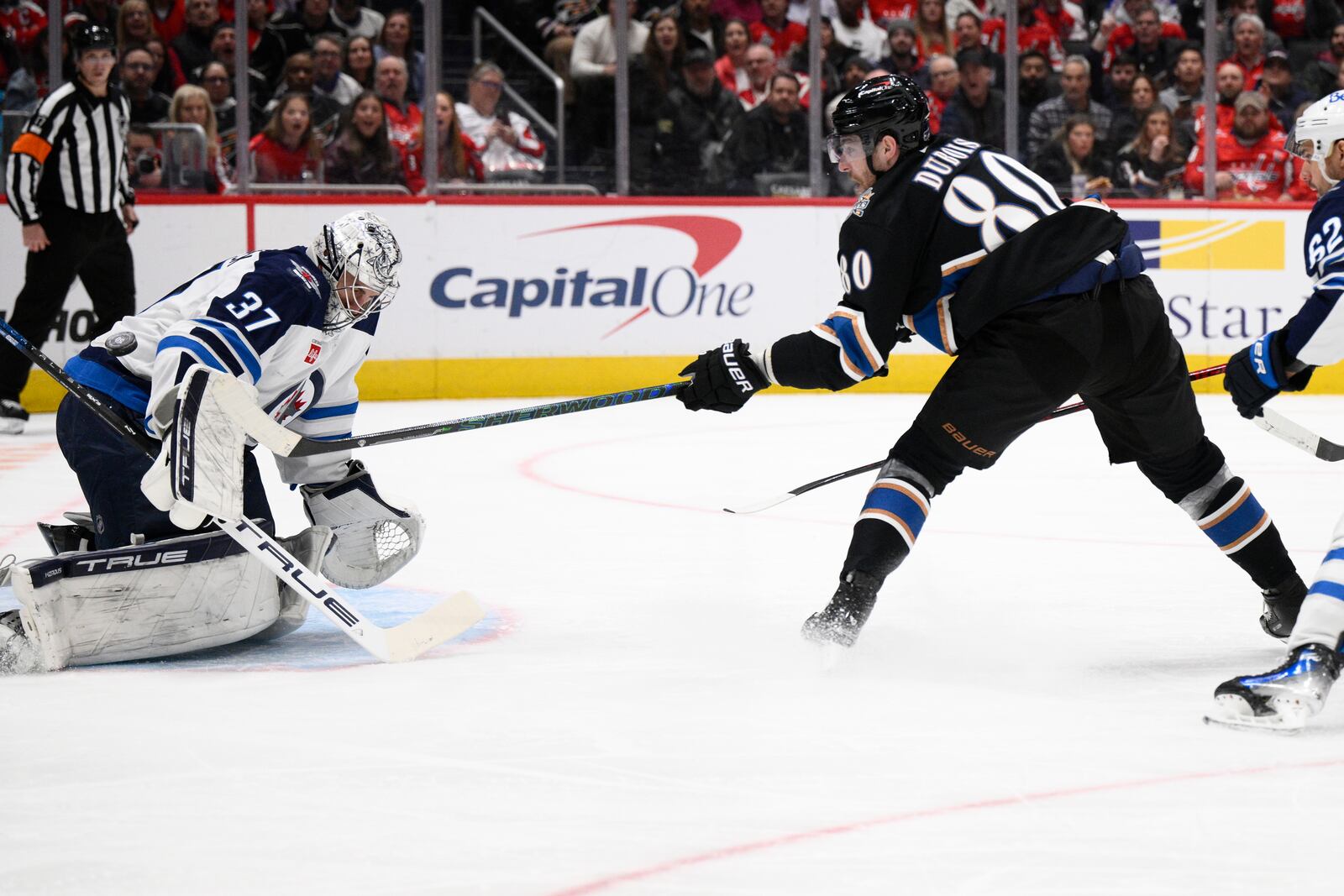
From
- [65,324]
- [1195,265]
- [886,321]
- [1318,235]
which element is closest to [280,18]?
[65,324]

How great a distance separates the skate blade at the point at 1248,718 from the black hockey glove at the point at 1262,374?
0.46 meters

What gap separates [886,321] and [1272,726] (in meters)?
0.86

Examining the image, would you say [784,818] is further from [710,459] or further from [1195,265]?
[1195,265]

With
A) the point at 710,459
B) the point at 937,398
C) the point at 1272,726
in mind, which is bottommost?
the point at 710,459

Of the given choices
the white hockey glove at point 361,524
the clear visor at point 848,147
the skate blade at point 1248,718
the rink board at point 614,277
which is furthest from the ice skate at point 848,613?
the rink board at point 614,277

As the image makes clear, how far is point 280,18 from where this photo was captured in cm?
729

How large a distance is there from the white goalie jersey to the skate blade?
159 cm

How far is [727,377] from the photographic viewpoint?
2.76 meters

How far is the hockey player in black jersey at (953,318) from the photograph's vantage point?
8.76 feet

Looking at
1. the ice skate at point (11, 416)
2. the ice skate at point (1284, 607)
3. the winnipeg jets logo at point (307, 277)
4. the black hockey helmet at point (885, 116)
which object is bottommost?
the ice skate at point (11, 416)

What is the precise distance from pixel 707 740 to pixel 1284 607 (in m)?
1.19

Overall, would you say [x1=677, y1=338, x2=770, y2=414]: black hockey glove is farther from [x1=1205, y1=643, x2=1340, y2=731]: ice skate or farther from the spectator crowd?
the spectator crowd

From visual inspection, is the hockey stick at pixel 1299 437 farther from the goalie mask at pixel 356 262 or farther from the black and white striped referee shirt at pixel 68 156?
the black and white striped referee shirt at pixel 68 156

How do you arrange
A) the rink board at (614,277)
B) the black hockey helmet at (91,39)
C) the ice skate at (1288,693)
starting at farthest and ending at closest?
1. the rink board at (614,277)
2. the black hockey helmet at (91,39)
3. the ice skate at (1288,693)
